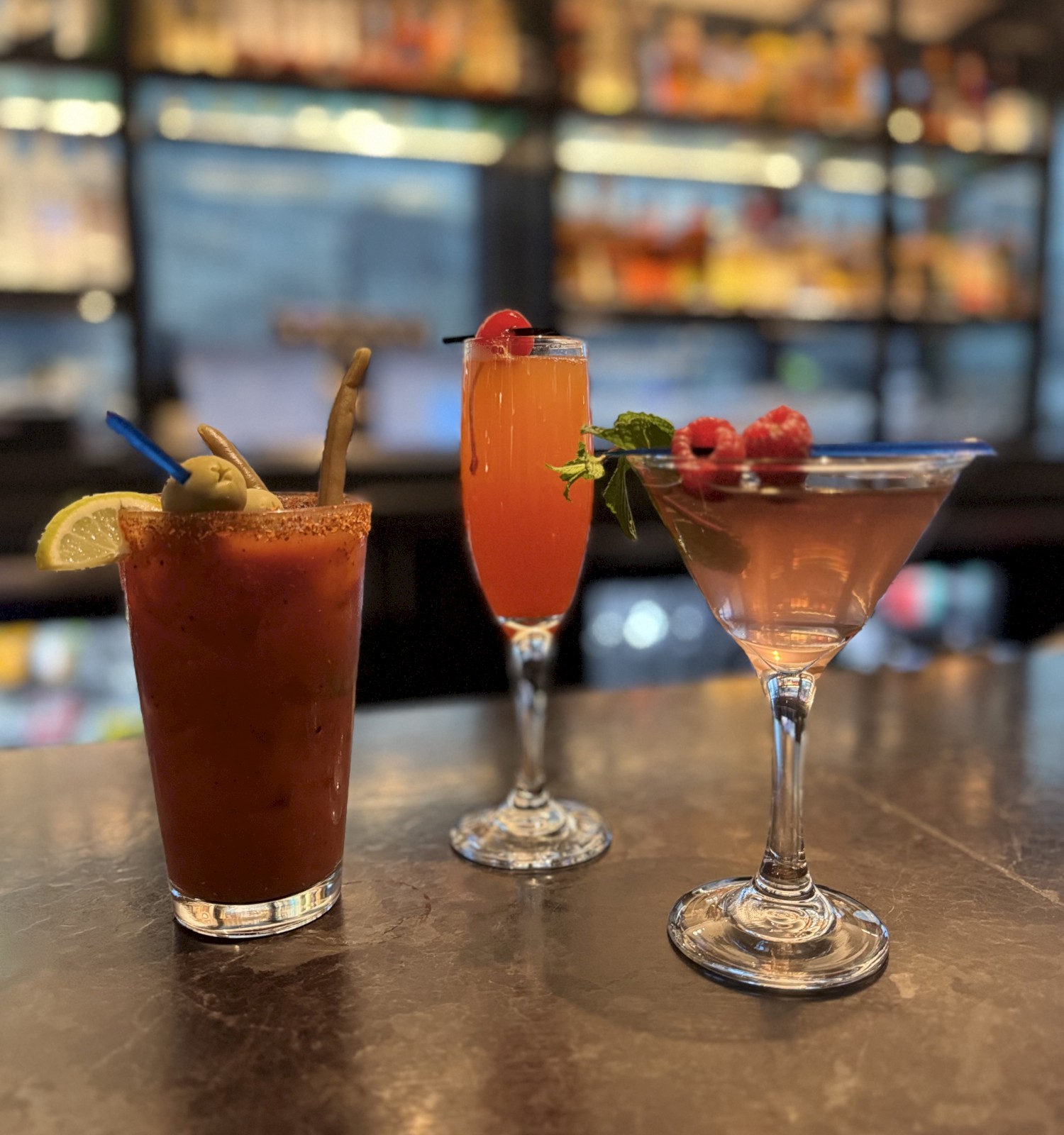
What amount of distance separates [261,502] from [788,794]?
1.35ft

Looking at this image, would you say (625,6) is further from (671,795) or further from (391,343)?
(671,795)

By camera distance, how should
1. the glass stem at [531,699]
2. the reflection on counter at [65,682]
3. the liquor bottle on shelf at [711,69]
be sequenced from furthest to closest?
the liquor bottle on shelf at [711,69]
the reflection on counter at [65,682]
the glass stem at [531,699]

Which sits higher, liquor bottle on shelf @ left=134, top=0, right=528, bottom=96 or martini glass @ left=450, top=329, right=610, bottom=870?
liquor bottle on shelf @ left=134, top=0, right=528, bottom=96

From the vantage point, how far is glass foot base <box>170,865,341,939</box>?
71 centimetres

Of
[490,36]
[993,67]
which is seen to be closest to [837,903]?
[490,36]

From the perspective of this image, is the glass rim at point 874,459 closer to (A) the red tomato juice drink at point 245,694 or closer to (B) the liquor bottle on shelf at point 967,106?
(A) the red tomato juice drink at point 245,694

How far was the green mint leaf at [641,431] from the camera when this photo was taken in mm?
739

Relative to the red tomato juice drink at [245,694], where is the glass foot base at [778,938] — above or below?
below

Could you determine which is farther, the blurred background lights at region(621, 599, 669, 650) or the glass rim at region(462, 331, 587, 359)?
the blurred background lights at region(621, 599, 669, 650)

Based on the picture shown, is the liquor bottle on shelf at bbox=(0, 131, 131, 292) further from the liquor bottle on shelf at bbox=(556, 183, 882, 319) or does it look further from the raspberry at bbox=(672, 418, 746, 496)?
the raspberry at bbox=(672, 418, 746, 496)

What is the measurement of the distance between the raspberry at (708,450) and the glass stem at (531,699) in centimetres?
38

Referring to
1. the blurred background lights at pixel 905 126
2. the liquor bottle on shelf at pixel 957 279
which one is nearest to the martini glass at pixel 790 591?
the liquor bottle on shelf at pixel 957 279

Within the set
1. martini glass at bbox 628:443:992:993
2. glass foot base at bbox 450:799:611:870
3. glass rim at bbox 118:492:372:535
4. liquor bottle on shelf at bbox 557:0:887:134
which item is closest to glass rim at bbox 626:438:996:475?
martini glass at bbox 628:443:992:993

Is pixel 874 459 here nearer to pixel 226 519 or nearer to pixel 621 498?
pixel 621 498
